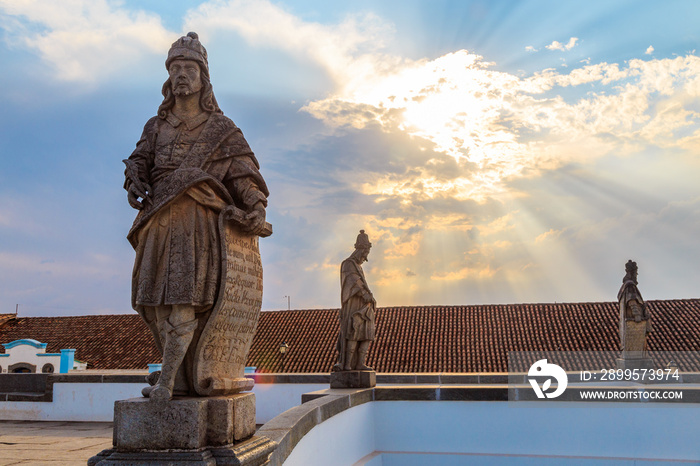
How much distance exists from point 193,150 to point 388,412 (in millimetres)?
5209

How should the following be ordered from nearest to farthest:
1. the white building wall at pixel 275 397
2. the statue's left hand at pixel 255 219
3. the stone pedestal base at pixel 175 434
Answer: the stone pedestal base at pixel 175 434 → the statue's left hand at pixel 255 219 → the white building wall at pixel 275 397

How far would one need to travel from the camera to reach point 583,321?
2359 centimetres

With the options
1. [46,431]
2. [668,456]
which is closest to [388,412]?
[668,456]

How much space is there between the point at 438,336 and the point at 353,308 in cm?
1621

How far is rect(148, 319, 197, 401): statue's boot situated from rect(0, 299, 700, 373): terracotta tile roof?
714 inches

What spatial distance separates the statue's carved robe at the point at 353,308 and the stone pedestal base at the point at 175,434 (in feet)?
15.7

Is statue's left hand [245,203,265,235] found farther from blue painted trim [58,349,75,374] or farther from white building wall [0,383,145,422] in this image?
blue painted trim [58,349,75,374]

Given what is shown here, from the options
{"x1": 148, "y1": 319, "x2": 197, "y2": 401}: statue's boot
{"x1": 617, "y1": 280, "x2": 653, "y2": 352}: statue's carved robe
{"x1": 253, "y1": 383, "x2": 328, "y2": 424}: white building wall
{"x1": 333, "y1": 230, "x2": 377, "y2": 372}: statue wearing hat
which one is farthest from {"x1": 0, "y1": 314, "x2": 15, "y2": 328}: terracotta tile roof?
{"x1": 148, "y1": 319, "x2": 197, "y2": 401}: statue's boot

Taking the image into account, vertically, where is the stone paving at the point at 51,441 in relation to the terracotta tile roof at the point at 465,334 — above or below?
below

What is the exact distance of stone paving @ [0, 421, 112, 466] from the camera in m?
5.28

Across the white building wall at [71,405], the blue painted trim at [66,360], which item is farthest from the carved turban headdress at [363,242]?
the blue painted trim at [66,360]

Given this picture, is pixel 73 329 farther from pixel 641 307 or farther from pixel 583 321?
pixel 641 307

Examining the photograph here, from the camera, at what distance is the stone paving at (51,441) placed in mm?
5279

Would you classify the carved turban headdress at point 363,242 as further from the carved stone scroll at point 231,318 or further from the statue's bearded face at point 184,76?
the statue's bearded face at point 184,76
